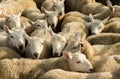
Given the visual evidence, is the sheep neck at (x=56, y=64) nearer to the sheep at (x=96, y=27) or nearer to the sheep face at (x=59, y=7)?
the sheep at (x=96, y=27)

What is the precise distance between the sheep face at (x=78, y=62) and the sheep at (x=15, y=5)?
5.17 m

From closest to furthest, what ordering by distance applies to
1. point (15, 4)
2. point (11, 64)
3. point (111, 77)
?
point (111, 77)
point (11, 64)
point (15, 4)

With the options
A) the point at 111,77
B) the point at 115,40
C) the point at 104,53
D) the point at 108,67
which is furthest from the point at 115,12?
the point at 111,77

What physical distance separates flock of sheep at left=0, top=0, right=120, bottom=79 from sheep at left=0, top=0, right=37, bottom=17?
3.13 feet

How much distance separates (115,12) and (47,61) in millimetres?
4078

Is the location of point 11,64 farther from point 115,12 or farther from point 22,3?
point 22,3

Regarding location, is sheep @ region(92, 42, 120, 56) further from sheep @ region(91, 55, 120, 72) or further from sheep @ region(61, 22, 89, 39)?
sheep @ region(61, 22, 89, 39)

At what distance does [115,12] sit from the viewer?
10297 mm

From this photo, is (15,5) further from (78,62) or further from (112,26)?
(78,62)

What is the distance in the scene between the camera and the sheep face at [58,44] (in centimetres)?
745

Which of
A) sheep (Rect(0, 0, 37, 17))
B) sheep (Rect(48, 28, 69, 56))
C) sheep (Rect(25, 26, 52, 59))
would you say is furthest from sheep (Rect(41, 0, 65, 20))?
sheep (Rect(48, 28, 69, 56))

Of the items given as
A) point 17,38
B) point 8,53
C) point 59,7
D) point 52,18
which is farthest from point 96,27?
point 8,53

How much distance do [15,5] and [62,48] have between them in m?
4.91

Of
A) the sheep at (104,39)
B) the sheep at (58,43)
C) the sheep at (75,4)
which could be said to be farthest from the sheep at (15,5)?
the sheep at (58,43)
